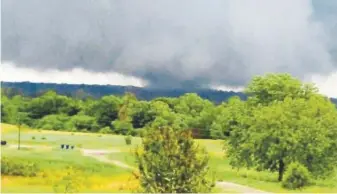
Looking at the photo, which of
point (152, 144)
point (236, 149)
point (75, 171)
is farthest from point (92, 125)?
point (152, 144)

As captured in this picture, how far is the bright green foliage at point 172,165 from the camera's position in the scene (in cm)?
2202

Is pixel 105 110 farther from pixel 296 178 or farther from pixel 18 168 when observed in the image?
pixel 296 178

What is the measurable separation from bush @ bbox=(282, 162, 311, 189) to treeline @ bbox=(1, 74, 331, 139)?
9005 mm

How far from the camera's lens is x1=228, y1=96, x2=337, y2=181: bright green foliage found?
41688 mm

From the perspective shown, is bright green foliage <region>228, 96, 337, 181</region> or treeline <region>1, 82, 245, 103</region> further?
treeline <region>1, 82, 245, 103</region>

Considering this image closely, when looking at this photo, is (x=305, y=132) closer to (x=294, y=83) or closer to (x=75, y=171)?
(x=294, y=83)

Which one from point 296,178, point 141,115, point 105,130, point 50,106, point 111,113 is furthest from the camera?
point 111,113

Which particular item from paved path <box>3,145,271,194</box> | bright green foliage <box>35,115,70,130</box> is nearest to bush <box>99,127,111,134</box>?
bright green foliage <box>35,115,70,130</box>

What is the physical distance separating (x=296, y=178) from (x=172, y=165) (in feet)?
62.6

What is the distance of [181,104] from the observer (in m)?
60.9

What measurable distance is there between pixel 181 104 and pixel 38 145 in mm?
17834

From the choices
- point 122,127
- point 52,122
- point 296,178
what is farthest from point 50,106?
point 296,178

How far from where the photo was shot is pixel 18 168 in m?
38.4

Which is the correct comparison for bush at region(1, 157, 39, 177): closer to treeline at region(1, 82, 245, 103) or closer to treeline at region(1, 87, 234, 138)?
treeline at region(1, 87, 234, 138)
